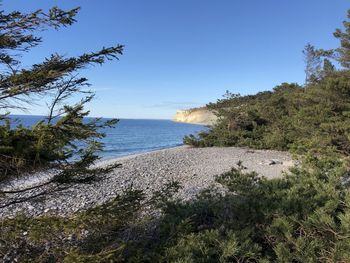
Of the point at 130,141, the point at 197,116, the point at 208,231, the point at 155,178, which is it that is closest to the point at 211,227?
the point at 208,231

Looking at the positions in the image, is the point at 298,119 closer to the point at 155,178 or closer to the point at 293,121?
the point at 293,121

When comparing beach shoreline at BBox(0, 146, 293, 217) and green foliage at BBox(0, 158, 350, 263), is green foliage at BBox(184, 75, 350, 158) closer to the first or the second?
beach shoreline at BBox(0, 146, 293, 217)

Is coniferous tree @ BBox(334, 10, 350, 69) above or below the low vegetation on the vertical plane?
above

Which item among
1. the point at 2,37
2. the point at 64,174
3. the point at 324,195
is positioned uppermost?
the point at 2,37

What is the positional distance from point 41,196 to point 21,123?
0.91 metres

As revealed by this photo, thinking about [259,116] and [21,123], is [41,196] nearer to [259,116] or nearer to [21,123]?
[21,123]

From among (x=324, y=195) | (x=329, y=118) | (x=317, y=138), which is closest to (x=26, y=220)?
(x=324, y=195)

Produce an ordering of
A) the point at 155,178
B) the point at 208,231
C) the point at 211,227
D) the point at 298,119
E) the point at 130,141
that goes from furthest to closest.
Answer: the point at 130,141 → the point at 298,119 → the point at 155,178 → the point at 211,227 → the point at 208,231

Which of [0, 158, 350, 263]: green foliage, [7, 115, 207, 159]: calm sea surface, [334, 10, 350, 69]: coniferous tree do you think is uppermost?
[334, 10, 350, 69]: coniferous tree

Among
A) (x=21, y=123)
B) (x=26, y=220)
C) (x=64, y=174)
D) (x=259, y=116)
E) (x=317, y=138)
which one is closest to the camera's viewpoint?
(x=26, y=220)

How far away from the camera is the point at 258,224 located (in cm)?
428

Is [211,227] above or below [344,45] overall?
below

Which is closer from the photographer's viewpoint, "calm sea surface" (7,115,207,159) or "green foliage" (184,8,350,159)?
"calm sea surface" (7,115,207,159)

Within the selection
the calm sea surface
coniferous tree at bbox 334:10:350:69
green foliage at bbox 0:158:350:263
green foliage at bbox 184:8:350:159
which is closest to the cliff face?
the calm sea surface
